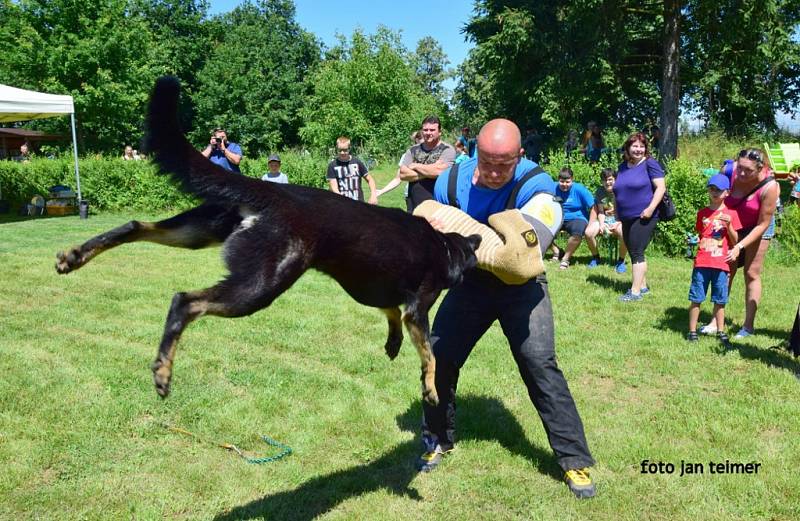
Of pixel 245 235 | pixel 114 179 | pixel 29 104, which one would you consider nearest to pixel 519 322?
pixel 245 235

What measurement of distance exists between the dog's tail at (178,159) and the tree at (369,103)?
33.6m

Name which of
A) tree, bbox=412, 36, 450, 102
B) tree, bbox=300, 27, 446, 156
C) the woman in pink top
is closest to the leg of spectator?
the woman in pink top

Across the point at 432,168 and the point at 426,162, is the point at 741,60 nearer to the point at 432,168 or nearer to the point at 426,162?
the point at 426,162

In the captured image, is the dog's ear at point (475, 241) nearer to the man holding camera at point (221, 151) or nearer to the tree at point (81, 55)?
the man holding camera at point (221, 151)

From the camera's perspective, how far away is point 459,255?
3.70 metres

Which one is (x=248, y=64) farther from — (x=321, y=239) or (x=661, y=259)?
(x=321, y=239)

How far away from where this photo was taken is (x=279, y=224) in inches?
119

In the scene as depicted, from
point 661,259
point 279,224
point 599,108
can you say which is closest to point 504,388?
point 279,224

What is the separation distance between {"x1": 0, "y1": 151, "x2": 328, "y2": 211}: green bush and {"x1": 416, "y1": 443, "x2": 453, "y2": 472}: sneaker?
14.2 metres

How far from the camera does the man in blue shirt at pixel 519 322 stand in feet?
13.1

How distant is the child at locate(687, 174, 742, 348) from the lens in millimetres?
6727

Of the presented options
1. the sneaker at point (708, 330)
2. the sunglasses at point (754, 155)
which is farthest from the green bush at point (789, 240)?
the sunglasses at point (754, 155)

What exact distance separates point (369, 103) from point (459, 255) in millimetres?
39461

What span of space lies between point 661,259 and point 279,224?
1018 centimetres
